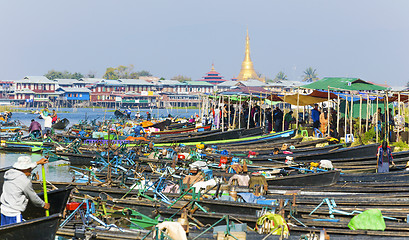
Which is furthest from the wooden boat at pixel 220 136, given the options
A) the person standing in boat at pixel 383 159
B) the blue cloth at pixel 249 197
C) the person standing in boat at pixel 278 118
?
the blue cloth at pixel 249 197

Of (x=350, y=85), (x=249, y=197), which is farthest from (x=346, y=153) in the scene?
(x=249, y=197)

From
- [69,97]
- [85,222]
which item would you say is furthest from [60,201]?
[69,97]

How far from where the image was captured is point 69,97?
11000cm

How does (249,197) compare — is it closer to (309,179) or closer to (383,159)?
(309,179)

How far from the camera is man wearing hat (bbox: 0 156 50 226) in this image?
24.7 feet

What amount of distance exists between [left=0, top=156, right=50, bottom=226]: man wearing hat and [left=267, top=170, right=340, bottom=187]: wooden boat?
22.4 feet

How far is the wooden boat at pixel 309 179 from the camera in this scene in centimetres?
1303

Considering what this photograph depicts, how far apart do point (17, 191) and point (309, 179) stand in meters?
7.49

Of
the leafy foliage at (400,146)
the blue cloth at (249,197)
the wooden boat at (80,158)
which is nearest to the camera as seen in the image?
the blue cloth at (249,197)

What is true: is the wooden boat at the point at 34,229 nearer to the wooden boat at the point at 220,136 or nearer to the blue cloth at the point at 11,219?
the blue cloth at the point at 11,219

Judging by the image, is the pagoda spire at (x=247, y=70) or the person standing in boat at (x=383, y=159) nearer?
the person standing in boat at (x=383, y=159)

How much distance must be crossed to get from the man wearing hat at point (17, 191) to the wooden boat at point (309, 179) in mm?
6832

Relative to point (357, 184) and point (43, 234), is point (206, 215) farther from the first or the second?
point (357, 184)

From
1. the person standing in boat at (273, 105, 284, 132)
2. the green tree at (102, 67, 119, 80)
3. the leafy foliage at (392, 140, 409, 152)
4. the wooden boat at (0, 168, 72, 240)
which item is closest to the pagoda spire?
the green tree at (102, 67, 119, 80)
